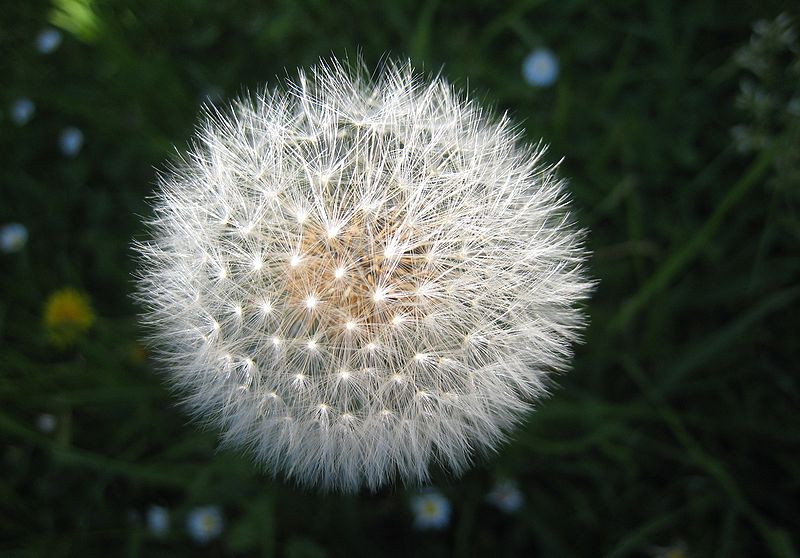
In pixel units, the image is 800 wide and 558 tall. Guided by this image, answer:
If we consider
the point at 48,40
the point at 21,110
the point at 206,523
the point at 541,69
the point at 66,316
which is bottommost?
the point at 206,523

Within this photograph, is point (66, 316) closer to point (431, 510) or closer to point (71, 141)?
point (71, 141)

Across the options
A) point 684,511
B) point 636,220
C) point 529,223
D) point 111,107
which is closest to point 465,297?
point 529,223

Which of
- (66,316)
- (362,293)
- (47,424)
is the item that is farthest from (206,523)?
(362,293)

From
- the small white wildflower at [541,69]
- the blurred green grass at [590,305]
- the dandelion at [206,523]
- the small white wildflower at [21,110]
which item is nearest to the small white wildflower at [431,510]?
the blurred green grass at [590,305]

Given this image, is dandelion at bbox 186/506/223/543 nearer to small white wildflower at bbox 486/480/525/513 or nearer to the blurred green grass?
the blurred green grass

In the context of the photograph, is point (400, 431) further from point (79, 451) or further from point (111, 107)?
point (111, 107)

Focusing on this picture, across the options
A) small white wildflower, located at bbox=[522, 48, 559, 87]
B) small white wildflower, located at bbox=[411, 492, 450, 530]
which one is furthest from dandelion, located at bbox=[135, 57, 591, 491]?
small white wildflower, located at bbox=[522, 48, 559, 87]
